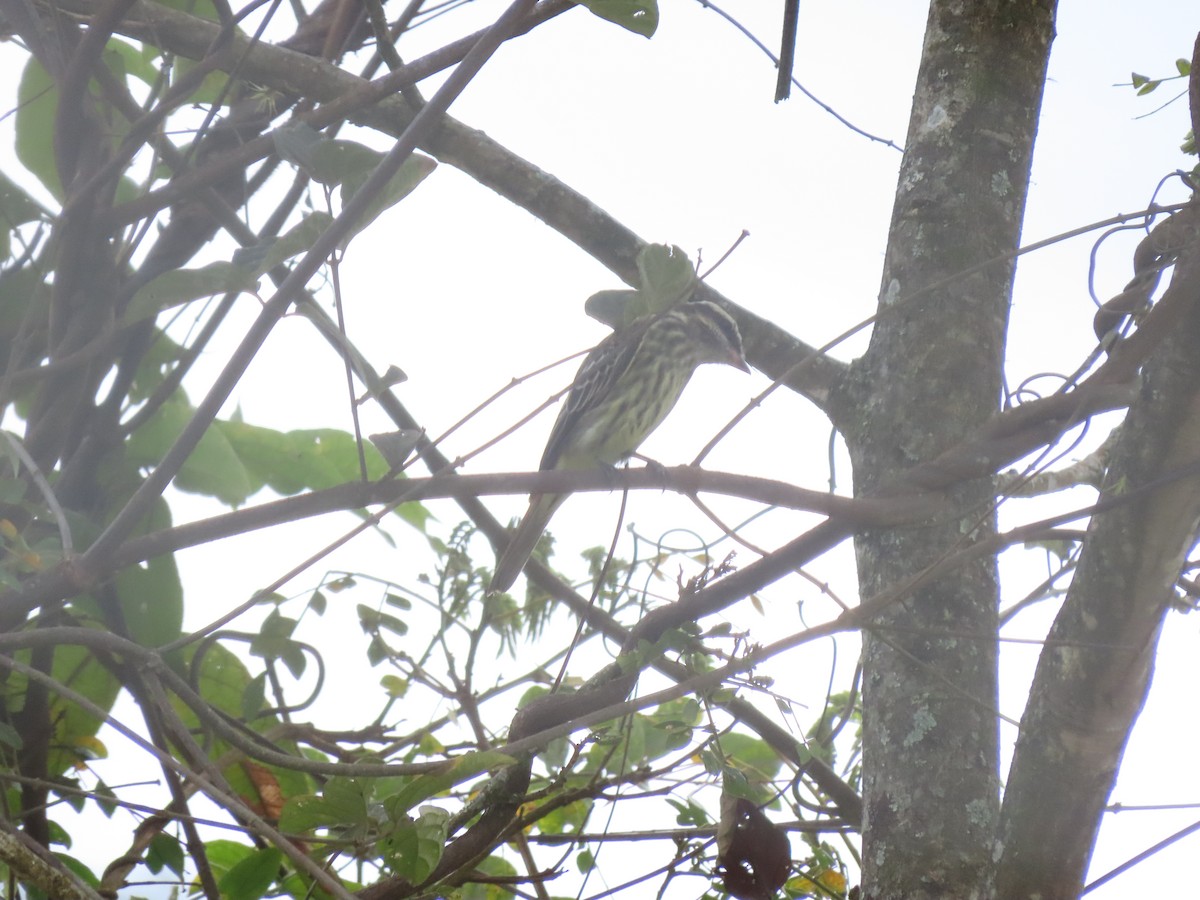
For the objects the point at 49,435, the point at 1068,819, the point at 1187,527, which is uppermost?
the point at 49,435

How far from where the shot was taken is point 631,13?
7.23 ft

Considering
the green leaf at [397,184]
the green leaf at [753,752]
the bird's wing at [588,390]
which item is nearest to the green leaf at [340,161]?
the green leaf at [397,184]

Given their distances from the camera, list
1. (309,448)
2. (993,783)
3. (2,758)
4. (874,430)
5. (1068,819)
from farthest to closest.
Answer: (309,448)
(2,758)
(874,430)
(993,783)
(1068,819)

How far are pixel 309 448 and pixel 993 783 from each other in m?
1.83

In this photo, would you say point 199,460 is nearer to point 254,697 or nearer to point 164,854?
point 254,697

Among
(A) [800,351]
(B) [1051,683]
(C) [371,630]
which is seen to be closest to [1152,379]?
(B) [1051,683]

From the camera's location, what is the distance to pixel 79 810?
102 inches

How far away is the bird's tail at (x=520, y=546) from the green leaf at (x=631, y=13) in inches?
45.0

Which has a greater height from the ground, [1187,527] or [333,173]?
[333,173]

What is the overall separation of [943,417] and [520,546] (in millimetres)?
1335

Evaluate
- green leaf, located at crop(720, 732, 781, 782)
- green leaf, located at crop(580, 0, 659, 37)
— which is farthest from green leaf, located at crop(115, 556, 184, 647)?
green leaf, located at crop(580, 0, 659, 37)

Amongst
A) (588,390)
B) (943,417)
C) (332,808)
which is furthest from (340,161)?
(588,390)

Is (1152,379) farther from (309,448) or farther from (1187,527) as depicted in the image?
(309,448)

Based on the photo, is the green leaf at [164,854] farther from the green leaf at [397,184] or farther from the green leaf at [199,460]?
the green leaf at [397,184]
